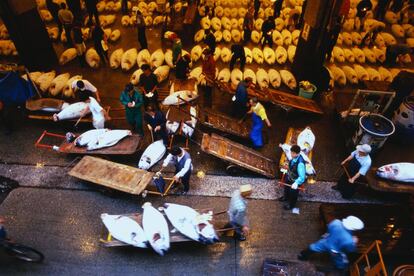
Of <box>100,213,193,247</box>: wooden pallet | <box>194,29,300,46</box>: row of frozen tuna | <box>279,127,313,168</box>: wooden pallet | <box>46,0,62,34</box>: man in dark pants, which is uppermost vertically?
<box>46,0,62,34</box>: man in dark pants

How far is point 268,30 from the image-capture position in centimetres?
1243

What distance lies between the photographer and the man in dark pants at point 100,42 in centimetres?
1102

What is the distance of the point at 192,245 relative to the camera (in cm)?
678

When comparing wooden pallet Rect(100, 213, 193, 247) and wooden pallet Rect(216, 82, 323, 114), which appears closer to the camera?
wooden pallet Rect(100, 213, 193, 247)

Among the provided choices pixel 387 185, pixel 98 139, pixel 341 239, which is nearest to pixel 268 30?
pixel 387 185

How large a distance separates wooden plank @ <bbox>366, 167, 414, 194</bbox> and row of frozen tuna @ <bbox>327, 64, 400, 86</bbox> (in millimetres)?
5070

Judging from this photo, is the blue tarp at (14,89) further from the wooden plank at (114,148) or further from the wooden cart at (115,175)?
the wooden cart at (115,175)

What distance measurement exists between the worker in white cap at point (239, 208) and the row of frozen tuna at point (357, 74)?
24.5 feet

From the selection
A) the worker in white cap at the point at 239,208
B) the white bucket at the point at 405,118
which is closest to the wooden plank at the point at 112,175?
the worker in white cap at the point at 239,208

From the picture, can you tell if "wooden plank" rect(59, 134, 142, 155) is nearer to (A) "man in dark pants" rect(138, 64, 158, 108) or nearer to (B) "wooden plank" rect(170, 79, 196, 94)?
(A) "man in dark pants" rect(138, 64, 158, 108)

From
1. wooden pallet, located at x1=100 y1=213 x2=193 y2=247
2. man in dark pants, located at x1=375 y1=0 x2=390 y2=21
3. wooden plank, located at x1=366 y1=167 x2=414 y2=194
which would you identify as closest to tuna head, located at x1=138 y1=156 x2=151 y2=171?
wooden pallet, located at x1=100 y1=213 x2=193 y2=247

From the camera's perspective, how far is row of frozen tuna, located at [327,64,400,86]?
37.2ft

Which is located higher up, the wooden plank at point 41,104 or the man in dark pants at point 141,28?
the man in dark pants at point 141,28

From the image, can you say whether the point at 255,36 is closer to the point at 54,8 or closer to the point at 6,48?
the point at 54,8
